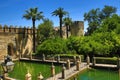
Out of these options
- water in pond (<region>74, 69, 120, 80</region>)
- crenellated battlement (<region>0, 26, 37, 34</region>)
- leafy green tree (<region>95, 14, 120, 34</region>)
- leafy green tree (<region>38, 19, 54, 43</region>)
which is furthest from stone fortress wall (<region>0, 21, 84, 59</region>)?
water in pond (<region>74, 69, 120, 80</region>)

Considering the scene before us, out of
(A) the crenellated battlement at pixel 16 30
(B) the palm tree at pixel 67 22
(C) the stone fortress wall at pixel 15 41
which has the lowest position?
(C) the stone fortress wall at pixel 15 41

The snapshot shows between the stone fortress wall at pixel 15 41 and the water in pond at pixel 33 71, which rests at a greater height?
the stone fortress wall at pixel 15 41

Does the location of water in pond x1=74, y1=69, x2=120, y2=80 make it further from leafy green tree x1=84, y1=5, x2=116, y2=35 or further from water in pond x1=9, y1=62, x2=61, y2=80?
leafy green tree x1=84, y1=5, x2=116, y2=35

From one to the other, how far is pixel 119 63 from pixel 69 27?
88.8 feet

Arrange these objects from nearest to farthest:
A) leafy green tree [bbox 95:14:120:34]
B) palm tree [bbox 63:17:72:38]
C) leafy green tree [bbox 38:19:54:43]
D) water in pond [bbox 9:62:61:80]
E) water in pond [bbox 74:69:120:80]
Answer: water in pond [bbox 74:69:120:80] → water in pond [bbox 9:62:61:80] → leafy green tree [bbox 95:14:120:34] → leafy green tree [bbox 38:19:54:43] → palm tree [bbox 63:17:72:38]

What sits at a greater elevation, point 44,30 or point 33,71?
point 44,30

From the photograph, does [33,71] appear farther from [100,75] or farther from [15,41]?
[15,41]

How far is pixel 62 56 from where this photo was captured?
30.5m

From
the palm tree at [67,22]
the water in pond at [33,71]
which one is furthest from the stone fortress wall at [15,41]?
the water in pond at [33,71]

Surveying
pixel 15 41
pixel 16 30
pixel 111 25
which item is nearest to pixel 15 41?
pixel 15 41

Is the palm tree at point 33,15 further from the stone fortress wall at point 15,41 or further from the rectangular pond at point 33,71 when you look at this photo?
the rectangular pond at point 33,71

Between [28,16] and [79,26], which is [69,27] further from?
[28,16]

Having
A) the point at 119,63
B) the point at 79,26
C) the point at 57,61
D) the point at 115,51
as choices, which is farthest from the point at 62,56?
the point at 79,26

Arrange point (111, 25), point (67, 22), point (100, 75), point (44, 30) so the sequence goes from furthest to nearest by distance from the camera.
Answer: point (67, 22) < point (44, 30) < point (111, 25) < point (100, 75)
